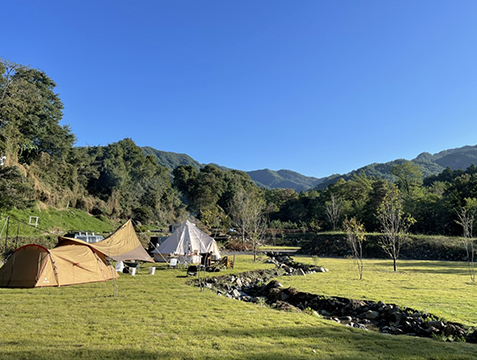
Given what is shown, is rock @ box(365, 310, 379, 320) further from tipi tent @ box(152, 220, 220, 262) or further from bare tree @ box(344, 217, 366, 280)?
tipi tent @ box(152, 220, 220, 262)

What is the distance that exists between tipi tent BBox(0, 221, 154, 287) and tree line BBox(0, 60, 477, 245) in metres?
7.84

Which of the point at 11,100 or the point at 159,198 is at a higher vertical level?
the point at 11,100

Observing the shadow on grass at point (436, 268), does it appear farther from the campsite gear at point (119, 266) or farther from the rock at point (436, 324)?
the campsite gear at point (119, 266)

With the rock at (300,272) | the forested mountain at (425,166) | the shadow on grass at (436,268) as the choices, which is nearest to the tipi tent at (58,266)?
the rock at (300,272)

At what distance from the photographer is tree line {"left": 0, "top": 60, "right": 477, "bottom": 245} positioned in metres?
22.3

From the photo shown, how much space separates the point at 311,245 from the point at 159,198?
28.8 m

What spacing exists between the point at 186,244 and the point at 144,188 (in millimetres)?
36987

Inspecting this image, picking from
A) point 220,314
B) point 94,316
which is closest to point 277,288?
point 220,314

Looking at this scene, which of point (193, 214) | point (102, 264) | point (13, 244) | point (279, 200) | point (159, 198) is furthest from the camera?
point (279, 200)

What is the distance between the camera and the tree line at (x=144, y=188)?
2234 centimetres

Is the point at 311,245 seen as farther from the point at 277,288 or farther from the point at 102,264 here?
the point at 102,264

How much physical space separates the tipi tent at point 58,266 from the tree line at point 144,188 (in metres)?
7.84

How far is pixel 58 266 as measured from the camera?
1118cm

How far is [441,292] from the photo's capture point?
11492 mm
